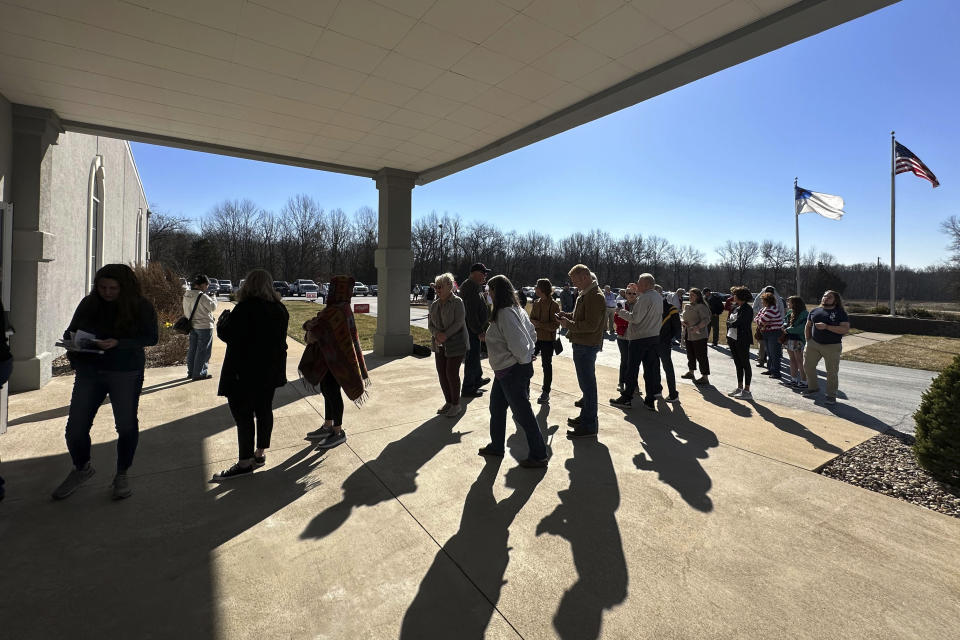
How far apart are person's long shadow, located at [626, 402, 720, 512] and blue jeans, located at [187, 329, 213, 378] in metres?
7.01

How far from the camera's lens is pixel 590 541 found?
281cm

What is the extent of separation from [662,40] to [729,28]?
1.97ft

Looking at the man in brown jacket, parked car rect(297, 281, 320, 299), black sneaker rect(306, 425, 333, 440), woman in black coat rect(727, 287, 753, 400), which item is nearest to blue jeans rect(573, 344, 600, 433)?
the man in brown jacket

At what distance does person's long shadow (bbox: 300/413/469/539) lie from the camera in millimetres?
3070

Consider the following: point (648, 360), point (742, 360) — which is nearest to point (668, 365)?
point (648, 360)

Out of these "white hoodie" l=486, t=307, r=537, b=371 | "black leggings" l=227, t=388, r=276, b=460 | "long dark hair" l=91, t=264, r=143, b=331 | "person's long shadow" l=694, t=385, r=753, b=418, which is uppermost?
"long dark hair" l=91, t=264, r=143, b=331

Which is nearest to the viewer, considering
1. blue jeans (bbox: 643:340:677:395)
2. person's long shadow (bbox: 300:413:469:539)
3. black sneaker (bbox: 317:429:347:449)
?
person's long shadow (bbox: 300:413:469:539)

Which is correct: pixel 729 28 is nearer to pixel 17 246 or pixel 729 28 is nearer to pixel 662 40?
pixel 662 40

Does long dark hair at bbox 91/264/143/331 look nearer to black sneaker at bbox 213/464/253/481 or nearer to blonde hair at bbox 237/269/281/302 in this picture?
blonde hair at bbox 237/269/281/302

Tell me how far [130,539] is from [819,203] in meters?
24.5

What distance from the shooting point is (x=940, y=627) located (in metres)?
2.11

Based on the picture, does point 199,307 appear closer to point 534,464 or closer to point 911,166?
point 534,464

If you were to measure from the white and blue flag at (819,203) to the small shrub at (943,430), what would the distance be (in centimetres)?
1825

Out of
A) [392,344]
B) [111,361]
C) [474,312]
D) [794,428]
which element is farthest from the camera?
[392,344]
